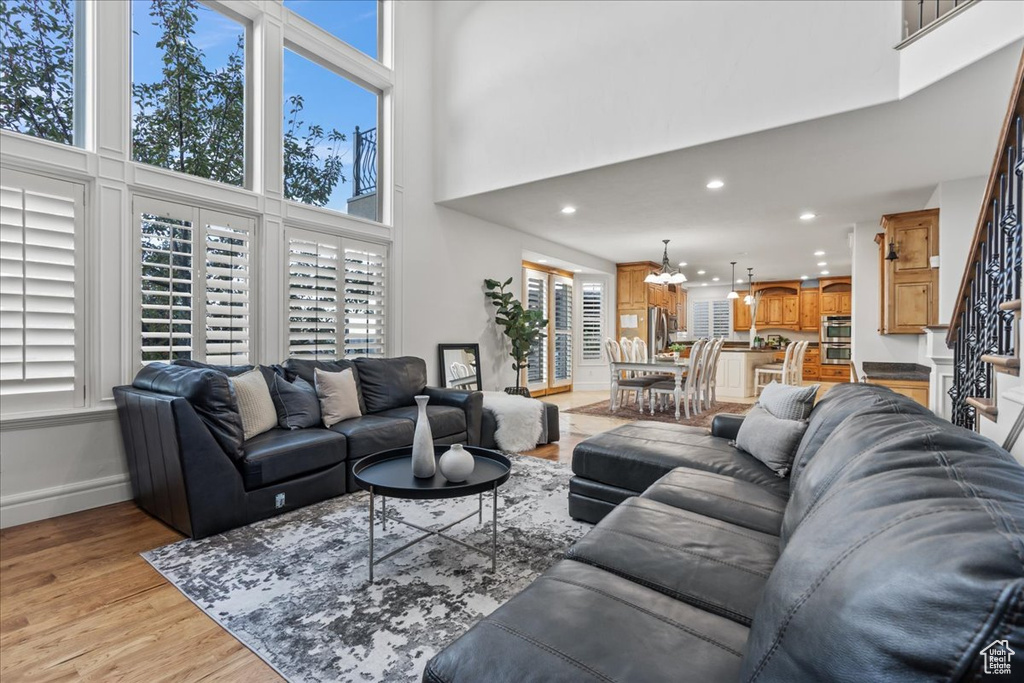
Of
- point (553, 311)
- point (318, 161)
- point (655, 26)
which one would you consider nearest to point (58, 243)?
point (318, 161)

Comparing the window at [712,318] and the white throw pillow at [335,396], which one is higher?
the window at [712,318]

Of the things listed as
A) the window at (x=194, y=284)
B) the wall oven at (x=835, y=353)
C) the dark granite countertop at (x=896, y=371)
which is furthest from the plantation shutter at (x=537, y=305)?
the wall oven at (x=835, y=353)

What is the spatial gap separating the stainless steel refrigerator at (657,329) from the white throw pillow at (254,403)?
7.48m

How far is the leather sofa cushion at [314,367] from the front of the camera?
12.1 ft

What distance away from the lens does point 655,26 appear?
12.4 feet

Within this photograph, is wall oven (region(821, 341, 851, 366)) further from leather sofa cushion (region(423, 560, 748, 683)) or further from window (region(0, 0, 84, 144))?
window (region(0, 0, 84, 144))

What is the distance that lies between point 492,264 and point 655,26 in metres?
3.21

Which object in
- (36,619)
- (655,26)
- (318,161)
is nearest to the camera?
(36,619)

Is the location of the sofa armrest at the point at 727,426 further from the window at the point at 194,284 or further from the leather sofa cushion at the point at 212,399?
the window at the point at 194,284

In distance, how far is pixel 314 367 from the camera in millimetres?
3807

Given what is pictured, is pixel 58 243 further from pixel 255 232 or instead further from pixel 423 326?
pixel 423 326

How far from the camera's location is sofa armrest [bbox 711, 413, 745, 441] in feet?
9.73

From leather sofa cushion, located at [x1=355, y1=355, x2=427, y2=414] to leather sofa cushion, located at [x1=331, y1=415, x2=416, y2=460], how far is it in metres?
0.38

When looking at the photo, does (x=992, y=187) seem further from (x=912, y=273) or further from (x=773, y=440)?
(x=912, y=273)
